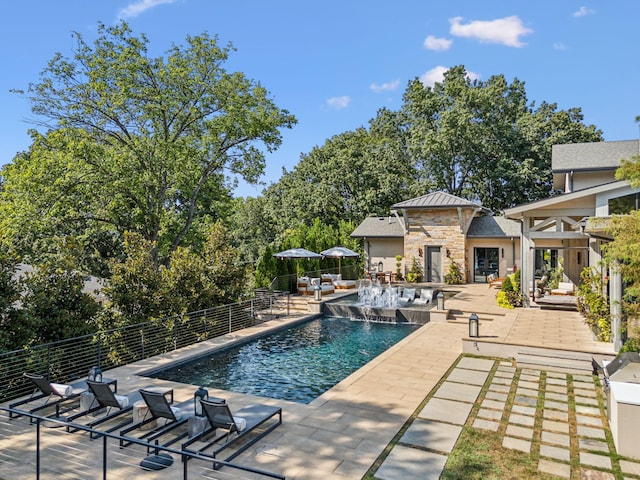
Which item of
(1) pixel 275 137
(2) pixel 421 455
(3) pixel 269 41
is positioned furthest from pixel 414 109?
(2) pixel 421 455

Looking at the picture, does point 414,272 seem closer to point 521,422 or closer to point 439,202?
point 439,202

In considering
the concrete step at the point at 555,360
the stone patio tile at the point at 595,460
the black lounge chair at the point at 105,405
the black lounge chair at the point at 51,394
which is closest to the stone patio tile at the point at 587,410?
the stone patio tile at the point at 595,460

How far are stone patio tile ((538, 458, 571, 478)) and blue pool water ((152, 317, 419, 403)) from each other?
4407 millimetres

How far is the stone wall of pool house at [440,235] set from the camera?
83.6 ft

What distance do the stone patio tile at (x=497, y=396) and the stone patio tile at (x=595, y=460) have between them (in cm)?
215

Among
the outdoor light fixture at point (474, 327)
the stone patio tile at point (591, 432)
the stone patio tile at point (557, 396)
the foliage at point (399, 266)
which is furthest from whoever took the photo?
the foliage at point (399, 266)

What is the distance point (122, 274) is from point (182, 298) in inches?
74.6

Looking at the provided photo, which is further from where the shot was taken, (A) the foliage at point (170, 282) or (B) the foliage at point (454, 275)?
(B) the foliage at point (454, 275)

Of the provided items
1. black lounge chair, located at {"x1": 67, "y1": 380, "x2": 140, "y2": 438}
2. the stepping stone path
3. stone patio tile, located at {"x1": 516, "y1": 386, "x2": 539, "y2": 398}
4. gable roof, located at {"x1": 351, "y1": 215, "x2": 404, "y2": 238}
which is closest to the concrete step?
the stepping stone path

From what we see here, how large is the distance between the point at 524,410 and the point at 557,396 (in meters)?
1.22

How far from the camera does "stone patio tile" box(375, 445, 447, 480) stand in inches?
213

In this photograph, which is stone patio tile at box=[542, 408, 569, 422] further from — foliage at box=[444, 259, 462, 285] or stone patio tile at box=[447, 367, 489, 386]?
foliage at box=[444, 259, 462, 285]

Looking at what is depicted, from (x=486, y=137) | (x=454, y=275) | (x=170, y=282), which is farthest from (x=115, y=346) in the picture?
(x=486, y=137)

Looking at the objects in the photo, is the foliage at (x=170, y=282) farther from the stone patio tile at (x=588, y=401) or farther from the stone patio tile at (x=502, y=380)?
the stone patio tile at (x=588, y=401)
